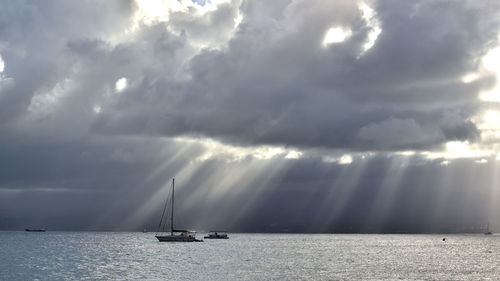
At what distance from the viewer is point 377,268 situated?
159875 mm

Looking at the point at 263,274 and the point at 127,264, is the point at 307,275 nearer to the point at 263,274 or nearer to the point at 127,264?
the point at 263,274

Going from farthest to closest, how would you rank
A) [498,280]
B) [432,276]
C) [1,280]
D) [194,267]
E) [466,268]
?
[466,268] → [194,267] → [432,276] → [498,280] → [1,280]

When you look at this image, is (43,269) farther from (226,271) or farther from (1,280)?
(226,271)

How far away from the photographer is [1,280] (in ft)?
404

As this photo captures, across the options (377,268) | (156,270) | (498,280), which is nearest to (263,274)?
(156,270)

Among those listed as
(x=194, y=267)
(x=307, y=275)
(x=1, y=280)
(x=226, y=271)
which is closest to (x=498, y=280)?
(x=307, y=275)

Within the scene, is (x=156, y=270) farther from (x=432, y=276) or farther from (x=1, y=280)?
(x=432, y=276)

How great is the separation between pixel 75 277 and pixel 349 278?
2429 inches

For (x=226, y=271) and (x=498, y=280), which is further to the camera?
(x=226, y=271)

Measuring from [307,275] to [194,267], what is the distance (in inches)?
1392

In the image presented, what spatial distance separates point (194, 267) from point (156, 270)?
12615mm

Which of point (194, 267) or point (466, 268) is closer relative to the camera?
point (194, 267)

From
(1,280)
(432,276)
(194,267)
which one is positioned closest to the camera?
(1,280)

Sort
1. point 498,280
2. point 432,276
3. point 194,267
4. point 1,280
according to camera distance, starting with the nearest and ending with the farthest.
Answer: point 1,280
point 498,280
point 432,276
point 194,267
